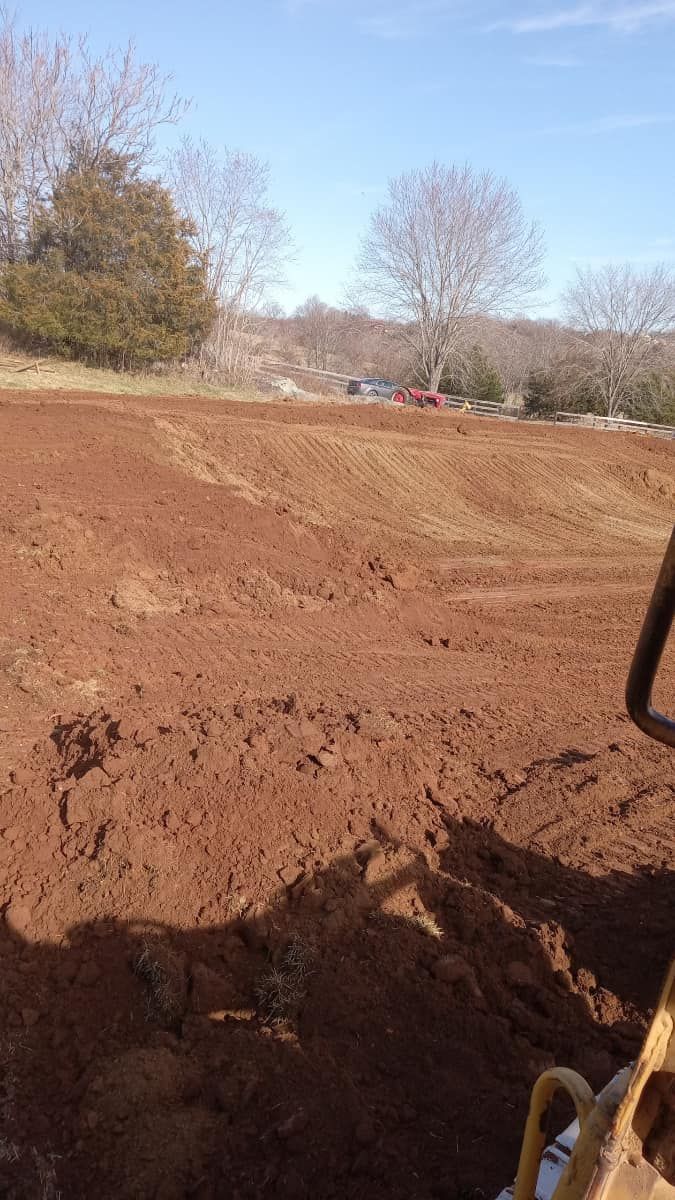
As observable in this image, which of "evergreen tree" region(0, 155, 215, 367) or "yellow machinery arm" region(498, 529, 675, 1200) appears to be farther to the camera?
"evergreen tree" region(0, 155, 215, 367)

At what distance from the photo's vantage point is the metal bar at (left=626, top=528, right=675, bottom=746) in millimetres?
1368

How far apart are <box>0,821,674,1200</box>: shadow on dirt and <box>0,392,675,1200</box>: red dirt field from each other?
0.04 feet

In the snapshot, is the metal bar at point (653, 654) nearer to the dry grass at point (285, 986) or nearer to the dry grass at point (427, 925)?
the dry grass at point (285, 986)

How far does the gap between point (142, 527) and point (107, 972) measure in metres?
7.08

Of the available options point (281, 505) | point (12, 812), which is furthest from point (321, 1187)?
point (281, 505)

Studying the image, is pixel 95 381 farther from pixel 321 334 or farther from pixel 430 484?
pixel 321 334

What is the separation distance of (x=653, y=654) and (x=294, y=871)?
3318 mm

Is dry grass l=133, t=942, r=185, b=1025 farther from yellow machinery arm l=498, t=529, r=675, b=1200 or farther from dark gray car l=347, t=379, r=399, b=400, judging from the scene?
dark gray car l=347, t=379, r=399, b=400

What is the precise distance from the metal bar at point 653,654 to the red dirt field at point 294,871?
248 centimetres

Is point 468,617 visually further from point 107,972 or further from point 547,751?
point 107,972

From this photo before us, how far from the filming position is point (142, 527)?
33.3 ft

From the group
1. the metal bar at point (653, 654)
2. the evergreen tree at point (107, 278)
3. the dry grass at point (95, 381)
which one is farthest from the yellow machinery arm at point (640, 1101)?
the evergreen tree at point (107, 278)

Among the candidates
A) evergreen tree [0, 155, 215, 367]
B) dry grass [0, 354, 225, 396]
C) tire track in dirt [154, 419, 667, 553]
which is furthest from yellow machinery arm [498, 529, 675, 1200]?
evergreen tree [0, 155, 215, 367]

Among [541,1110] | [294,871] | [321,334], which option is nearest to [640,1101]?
[541,1110]
